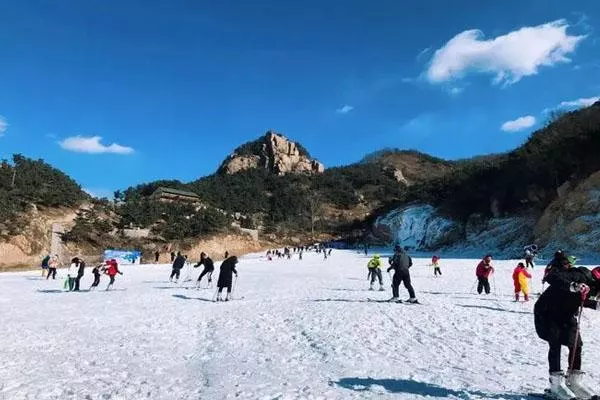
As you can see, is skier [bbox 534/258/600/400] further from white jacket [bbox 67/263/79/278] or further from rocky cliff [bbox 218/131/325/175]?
rocky cliff [bbox 218/131/325/175]

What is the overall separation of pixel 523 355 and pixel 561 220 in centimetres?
4180

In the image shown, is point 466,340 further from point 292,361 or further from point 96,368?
point 96,368

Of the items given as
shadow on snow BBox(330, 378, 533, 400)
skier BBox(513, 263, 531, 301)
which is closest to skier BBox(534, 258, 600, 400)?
shadow on snow BBox(330, 378, 533, 400)

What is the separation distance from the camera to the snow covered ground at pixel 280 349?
7125 millimetres

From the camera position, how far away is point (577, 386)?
597cm

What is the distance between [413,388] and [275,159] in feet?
447

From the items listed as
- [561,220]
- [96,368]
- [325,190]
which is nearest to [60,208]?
[561,220]

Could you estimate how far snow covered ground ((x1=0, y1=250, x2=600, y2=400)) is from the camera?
712 centimetres

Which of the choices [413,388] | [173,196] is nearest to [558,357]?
[413,388]

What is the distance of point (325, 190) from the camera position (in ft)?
415

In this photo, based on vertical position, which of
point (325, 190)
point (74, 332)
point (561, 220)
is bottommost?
point (74, 332)

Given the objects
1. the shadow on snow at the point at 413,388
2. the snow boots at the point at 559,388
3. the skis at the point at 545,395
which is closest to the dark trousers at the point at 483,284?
the shadow on snow at the point at 413,388

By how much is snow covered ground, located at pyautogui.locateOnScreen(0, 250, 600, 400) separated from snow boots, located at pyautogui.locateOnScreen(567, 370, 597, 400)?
69 cm

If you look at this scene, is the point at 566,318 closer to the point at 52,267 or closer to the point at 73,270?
the point at 52,267
